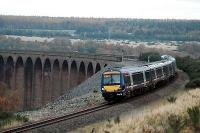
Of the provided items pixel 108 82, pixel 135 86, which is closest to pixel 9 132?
pixel 108 82

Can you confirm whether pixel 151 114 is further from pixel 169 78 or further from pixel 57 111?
pixel 169 78

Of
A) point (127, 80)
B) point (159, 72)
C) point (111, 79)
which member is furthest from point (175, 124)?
point (159, 72)

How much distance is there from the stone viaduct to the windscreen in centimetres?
3726

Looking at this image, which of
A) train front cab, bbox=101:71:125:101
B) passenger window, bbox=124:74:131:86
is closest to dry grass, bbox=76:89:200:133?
train front cab, bbox=101:71:125:101

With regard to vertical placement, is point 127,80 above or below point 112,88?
above

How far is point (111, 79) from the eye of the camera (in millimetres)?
33062

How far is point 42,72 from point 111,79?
55.6 meters

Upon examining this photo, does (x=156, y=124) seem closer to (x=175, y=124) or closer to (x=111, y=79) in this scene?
(x=175, y=124)

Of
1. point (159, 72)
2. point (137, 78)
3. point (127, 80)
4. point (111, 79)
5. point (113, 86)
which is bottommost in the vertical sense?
point (159, 72)

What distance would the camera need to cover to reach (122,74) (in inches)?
1298

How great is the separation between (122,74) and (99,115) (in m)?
6.90

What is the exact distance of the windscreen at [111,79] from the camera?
3288 cm

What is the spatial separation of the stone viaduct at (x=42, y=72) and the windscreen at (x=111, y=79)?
37.3 m

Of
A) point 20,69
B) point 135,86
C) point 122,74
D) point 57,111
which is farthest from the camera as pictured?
point 20,69
